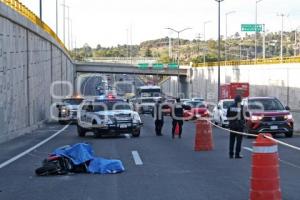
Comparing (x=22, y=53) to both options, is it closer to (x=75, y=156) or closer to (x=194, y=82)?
(x=75, y=156)

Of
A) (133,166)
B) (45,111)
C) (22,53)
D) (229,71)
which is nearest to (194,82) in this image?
(229,71)

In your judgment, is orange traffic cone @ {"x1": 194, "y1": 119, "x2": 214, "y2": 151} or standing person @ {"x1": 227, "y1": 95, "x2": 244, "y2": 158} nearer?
standing person @ {"x1": 227, "y1": 95, "x2": 244, "y2": 158}

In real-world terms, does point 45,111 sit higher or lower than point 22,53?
lower

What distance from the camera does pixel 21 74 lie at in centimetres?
3353

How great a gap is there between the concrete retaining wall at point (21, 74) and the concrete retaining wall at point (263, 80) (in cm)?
1405

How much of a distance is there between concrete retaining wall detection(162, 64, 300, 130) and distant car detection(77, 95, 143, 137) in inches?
371

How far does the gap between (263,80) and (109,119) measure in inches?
1660

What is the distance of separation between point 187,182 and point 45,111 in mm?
36276

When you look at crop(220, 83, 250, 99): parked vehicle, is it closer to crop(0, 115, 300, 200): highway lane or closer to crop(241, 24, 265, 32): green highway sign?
crop(241, 24, 265, 32): green highway sign

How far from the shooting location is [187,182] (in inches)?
483

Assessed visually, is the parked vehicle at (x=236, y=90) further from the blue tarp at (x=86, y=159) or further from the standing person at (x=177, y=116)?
the blue tarp at (x=86, y=159)

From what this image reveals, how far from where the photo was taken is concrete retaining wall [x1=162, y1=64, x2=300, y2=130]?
56656 mm

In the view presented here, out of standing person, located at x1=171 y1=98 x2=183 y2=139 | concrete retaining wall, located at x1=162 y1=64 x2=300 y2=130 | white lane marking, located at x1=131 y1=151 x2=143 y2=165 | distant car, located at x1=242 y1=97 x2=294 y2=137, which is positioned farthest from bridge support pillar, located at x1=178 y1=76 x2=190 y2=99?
white lane marking, located at x1=131 y1=151 x2=143 y2=165

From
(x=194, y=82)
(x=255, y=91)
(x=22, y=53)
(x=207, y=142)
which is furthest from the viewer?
(x=194, y=82)
